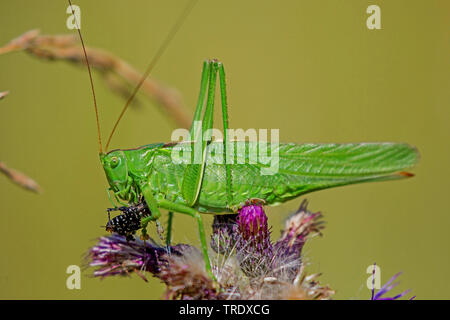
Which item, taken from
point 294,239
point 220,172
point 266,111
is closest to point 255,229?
point 294,239

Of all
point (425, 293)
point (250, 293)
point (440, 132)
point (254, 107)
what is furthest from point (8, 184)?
point (440, 132)

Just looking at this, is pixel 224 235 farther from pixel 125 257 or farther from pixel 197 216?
pixel 125 257

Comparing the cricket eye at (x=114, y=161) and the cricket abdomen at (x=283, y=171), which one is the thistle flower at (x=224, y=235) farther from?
the cricket eye at (x=114, y=161)

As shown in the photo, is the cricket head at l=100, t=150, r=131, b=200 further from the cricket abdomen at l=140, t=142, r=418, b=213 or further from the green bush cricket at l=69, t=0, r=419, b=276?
the cricket abdomen at l=140, t=142, r=418, b=213

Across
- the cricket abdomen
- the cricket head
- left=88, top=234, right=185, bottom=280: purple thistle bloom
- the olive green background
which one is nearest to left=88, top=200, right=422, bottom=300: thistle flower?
left=88, top=234, right=185, bottom=280: purple thistle bloom

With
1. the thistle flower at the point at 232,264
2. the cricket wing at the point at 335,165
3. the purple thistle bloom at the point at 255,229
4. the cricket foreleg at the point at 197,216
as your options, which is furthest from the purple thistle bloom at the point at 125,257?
the cricket wing at the point at 335,165

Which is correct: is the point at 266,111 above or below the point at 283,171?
above

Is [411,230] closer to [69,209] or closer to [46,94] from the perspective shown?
[69,209]
